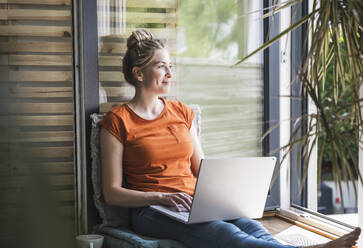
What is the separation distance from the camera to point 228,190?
75.6 inches

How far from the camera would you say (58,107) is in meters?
2.27

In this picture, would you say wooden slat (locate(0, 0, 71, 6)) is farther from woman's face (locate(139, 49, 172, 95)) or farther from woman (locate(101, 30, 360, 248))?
woman's face (locate(139, 49, 172, 95))

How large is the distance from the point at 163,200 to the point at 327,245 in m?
0.73

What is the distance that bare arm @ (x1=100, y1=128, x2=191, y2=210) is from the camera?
2086 millimetres

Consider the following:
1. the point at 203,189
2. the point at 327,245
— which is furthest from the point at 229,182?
the point at 327,245

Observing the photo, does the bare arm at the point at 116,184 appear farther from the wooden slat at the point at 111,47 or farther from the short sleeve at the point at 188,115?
the wooden slat at the point at 111,47

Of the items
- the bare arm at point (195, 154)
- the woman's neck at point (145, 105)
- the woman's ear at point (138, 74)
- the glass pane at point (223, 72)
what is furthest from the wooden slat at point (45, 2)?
the bare arm at point (195, 154)

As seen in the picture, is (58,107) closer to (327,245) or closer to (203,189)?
(203,189)

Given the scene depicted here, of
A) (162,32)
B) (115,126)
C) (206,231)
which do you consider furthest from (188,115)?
(206,231)

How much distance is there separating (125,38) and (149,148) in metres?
0.69

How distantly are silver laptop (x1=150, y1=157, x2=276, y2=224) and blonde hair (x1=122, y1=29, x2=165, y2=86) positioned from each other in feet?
2.44

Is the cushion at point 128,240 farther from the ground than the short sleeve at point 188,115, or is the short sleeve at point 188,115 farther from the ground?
the short sleeve at point 188,115

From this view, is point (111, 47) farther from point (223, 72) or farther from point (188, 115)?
point (223, 72)

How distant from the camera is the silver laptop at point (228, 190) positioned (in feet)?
6.05
